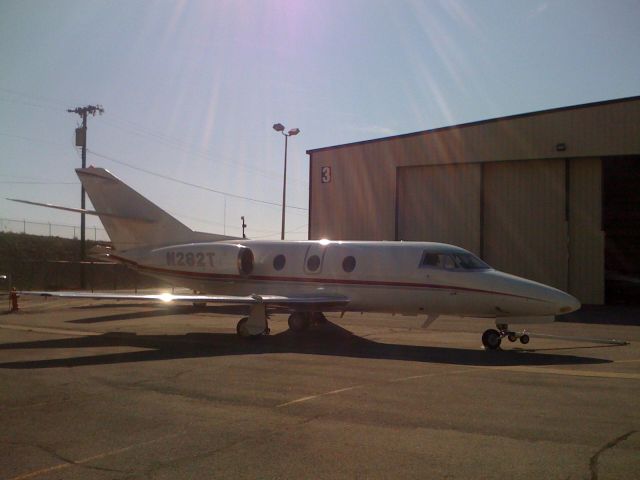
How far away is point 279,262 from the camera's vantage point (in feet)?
65.4

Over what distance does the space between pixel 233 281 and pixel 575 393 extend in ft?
42.8

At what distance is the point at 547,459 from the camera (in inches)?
235

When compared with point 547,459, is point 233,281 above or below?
above

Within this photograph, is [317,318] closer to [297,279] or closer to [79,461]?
[297,279]

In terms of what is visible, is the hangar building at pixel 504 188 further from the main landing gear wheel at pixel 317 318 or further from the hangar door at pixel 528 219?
the main landing gear wheel at pixel 317 318

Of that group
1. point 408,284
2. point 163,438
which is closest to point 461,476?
point 163,438

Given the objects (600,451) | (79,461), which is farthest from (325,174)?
(79,461)

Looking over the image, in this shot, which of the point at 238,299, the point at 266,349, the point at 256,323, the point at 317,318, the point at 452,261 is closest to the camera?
the point at 266,349

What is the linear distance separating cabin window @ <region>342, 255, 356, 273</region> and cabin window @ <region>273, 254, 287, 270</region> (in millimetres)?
2263

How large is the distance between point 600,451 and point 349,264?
12309 millimetres

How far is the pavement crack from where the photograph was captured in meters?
5.59

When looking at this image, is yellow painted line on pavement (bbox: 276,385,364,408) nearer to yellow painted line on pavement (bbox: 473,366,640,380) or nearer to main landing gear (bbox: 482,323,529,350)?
yellow painted line on pavement (bbox: 473,366,640,380)

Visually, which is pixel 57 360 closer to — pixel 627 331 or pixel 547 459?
pixel 547 459

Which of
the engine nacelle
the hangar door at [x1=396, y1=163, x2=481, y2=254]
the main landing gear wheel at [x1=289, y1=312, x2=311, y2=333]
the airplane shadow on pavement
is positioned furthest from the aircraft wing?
the hangar door at [x1=396, y1=163, x2=481, y2=254]
